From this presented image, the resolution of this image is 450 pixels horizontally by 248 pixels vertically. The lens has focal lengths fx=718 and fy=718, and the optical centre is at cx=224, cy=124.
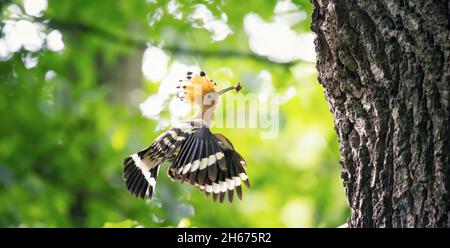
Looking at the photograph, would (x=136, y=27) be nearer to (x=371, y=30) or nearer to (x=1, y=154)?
(x=1, y=154)

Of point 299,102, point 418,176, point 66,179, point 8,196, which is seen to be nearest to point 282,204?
point 299,102

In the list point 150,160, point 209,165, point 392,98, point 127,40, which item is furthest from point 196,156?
point 127,40

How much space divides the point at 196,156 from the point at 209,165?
69 millimetres

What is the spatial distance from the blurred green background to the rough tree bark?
2879mm

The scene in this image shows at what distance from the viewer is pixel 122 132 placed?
5.88m

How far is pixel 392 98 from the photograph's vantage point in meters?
1.98

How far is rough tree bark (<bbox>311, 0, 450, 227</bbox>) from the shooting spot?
1888mm

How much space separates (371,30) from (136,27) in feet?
15.9

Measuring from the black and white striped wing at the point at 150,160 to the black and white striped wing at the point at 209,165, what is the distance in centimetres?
4

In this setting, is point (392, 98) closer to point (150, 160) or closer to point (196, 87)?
point (196, 87)

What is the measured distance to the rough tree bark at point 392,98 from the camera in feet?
6.19

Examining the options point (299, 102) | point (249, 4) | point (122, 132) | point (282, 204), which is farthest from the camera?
point (282, 204)

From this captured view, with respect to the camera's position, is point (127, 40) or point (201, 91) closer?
point (201, 91)

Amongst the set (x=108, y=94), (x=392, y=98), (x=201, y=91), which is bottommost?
(x=392, y=98)
